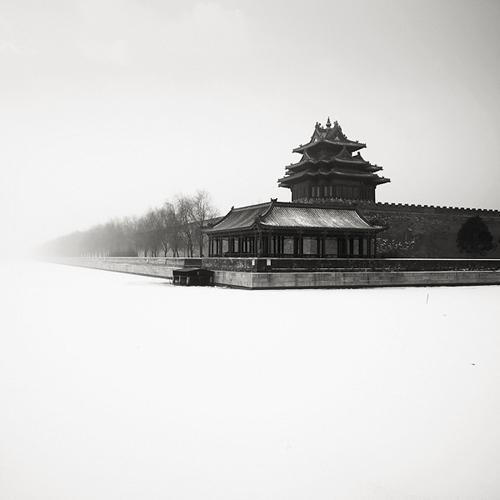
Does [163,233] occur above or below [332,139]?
below

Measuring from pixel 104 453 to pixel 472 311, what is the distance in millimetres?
14165

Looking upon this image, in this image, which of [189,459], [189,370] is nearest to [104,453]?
[189,459]

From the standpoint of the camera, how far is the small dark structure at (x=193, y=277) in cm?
2775

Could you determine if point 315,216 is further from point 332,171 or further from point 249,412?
point 249,412

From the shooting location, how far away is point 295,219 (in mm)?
28375

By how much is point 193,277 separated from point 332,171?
19682 mm

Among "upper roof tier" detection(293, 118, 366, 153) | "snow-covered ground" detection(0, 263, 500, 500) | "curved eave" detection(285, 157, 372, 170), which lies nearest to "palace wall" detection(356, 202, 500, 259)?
"curved eave" detection(285, 157, 372, 170)

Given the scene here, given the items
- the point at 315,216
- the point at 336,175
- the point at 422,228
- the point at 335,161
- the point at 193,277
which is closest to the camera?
the point at 193,277

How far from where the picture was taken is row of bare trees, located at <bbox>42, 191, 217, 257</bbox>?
49.0m

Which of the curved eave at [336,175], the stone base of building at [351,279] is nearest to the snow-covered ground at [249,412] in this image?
the stone base of building at [351,279]

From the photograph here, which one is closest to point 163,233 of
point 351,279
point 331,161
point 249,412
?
point 331,161

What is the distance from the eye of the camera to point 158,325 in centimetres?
1251

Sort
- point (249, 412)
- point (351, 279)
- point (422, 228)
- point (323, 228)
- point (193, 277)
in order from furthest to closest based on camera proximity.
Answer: point (422, 228) < point (323, 228) < point (193, 277) < point (351, 279) < point (249, 412)

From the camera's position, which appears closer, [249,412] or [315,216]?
[249,412]
